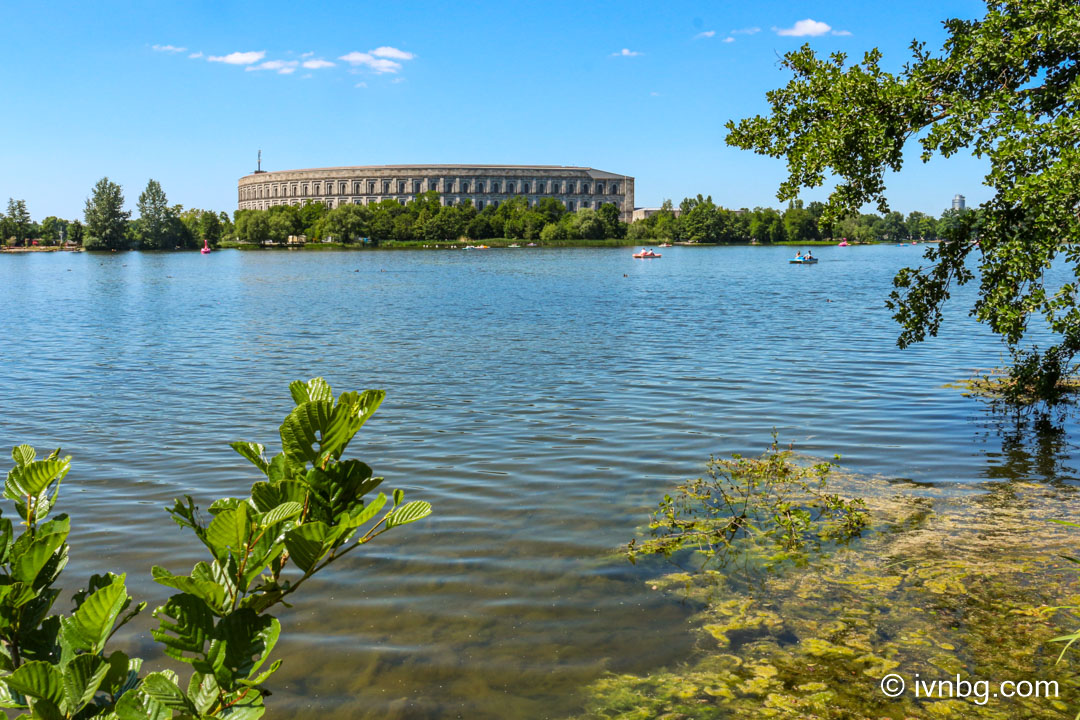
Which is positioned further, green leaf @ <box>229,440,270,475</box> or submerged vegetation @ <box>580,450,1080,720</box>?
submerged vegetation @ <box>580,450,1080,720</box>

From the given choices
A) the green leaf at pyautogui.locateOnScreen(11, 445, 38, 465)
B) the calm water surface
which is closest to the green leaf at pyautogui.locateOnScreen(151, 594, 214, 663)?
the green leaf at pyautogui.locateOnScreen(11, 445, 38, 465)

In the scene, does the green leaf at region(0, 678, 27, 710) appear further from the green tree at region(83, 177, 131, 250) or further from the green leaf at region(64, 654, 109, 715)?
the green tree at region(83, 177, 131, 250)

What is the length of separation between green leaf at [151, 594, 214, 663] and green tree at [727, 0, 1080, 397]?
382 inches

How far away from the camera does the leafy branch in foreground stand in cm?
839

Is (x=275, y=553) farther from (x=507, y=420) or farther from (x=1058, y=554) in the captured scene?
(x=507, y=420)

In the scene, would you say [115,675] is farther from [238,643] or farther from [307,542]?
[307,542]

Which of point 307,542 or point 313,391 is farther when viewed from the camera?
point 313,391

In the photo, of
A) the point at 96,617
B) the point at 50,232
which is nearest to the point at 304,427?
the point at 96,617

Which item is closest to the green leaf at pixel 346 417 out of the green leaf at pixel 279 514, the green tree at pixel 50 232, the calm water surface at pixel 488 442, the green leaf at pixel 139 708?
the green leaf at pixel 279 514

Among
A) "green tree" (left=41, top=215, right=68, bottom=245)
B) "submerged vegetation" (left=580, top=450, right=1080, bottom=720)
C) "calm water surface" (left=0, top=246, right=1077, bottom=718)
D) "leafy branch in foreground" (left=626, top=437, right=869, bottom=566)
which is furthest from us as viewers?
"green tree" (left=41, top=215, right=68, bottom=245)

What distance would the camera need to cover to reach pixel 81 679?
1.88 metres

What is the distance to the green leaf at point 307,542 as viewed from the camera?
182 cm

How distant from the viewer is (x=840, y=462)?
459 inches

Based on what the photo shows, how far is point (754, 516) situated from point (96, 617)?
27.1 feet
